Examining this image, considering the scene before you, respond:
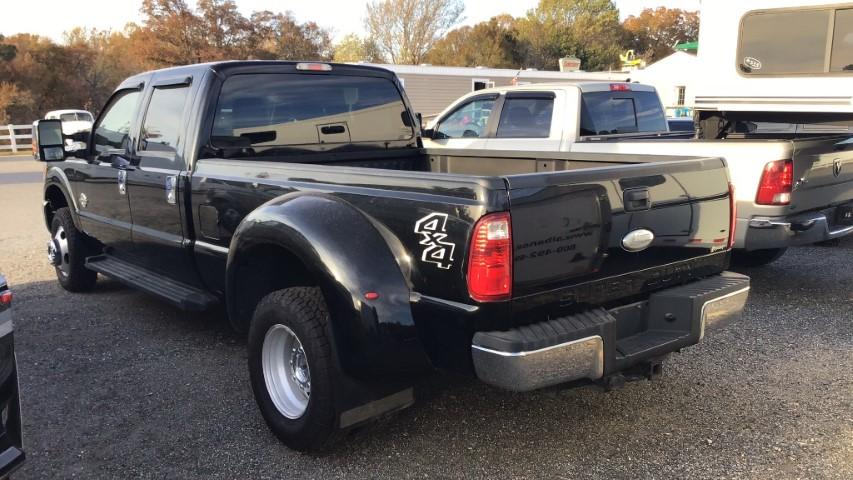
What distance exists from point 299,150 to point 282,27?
40.9m

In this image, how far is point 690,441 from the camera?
325cm

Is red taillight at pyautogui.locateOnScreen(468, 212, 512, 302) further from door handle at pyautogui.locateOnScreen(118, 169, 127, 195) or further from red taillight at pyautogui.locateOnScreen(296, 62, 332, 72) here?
door handle at pyautogui.locateOnScreen(118, 169, 127, 195)

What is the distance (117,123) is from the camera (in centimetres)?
510

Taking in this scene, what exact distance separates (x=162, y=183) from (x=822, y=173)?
494cm

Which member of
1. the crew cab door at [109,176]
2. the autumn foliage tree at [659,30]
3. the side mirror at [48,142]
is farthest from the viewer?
the autumn foliage tree at [659,30]

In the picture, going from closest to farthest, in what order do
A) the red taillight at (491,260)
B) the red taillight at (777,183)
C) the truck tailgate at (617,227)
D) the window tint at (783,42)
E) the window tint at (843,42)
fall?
the red taillight at (491,260)
the truck tailgate at (617,227)
the red taillight at (777,183)
the window tint at (843,42)
the window tint at (783,42)

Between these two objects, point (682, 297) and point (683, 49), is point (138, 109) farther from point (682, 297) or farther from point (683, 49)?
point (683, 49)

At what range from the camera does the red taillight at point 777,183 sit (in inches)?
197

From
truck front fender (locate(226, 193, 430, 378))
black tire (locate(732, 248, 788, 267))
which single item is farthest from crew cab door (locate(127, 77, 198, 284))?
black tire (locate(732, 248, 788, 267))

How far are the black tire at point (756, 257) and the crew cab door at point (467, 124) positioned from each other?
2.96 m

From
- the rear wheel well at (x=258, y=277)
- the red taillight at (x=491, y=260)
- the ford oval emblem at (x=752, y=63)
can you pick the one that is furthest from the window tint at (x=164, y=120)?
the ford oval emblem at (x=752, y=63)

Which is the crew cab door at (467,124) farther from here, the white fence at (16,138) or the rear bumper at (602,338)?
the white fence at (16,138)

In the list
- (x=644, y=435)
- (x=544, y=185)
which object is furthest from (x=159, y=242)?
(x=644, y=435)

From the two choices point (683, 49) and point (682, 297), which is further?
point (683, 49)
